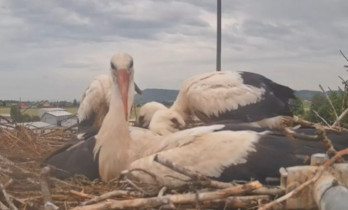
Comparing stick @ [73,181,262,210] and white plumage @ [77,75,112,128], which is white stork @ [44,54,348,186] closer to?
stick @ [73,181,262,210]

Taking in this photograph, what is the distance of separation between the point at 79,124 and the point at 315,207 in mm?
5735

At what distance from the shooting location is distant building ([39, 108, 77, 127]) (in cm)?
819

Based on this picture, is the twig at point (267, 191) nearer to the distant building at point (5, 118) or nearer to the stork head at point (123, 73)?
the stork head at point (123, 73)

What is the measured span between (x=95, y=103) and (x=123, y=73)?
2718mm

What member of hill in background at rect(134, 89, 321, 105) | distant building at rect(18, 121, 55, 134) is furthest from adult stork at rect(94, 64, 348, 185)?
hill in background at rect(134, 89, 321, 105)

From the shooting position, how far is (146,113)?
7.50m

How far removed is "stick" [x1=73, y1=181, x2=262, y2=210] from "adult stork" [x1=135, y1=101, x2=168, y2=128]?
15.0 ft

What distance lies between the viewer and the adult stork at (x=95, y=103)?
24.2 ft

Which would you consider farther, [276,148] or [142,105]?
[142,105]

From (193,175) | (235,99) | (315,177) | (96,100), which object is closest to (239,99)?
(235,99)

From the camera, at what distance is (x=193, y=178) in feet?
9.66

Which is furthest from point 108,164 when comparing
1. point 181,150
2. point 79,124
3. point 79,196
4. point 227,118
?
point 79,124

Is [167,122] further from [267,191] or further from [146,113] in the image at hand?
[267,191]

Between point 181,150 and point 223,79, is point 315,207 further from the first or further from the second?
point 223,79
